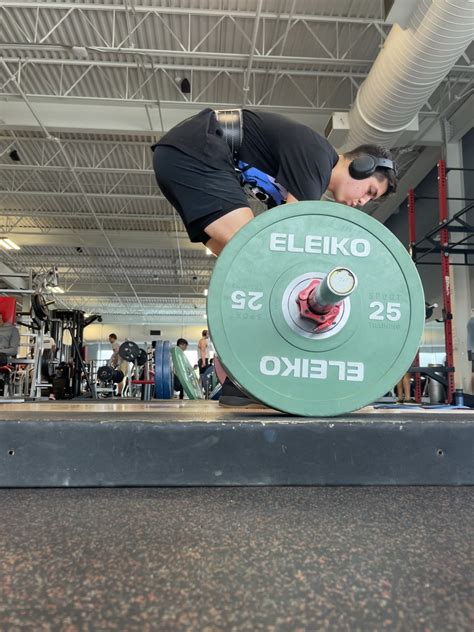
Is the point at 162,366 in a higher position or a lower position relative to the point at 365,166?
lower

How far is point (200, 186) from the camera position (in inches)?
52.5

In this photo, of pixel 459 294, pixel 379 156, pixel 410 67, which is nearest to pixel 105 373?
pixel 459 294

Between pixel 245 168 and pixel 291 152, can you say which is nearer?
pixel 291 152

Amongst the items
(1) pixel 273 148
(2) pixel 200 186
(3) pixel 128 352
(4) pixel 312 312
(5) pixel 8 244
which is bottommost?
(4) pixel 312 312

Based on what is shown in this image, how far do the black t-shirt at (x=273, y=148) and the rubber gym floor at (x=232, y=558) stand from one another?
31.6 inches

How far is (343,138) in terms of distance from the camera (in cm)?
564

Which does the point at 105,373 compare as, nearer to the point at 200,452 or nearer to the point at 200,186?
the point at 200,186

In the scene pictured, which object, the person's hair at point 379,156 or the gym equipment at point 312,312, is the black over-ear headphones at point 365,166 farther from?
the gym equipment at point 312,312

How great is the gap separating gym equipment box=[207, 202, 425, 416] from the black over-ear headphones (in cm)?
39

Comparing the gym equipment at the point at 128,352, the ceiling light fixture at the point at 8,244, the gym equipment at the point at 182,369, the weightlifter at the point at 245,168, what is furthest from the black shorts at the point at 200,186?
the ceiling light fixture at the point at 8,244

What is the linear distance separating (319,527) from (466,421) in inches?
15.6

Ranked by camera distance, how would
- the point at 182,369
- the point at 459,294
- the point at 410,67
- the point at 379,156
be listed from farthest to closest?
1. the point at 459,294
2. the point at 410,67
3. the point at 182,369
4. the point at 379,156

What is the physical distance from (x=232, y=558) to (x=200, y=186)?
101 cm

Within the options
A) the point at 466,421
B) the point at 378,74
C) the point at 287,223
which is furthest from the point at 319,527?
the point at 378,74
